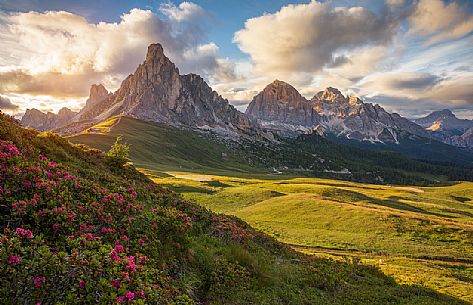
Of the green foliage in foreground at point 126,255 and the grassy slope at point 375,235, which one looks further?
the grassy slope at point 375,235

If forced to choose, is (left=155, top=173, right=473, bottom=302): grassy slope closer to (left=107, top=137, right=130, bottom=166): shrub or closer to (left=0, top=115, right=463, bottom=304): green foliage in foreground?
(left=0, top=115, right=463, bottom=304): green foliage in foreground

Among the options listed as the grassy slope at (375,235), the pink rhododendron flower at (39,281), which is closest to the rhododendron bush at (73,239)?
the pink rhododendron flower at (39,281)

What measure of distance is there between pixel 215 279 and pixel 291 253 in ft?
40.1

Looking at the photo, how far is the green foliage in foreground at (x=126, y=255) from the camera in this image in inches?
323

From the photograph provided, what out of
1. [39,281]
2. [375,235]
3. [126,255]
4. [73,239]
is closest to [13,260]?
[39,281]

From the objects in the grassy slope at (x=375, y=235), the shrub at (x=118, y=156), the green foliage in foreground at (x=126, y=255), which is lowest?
the grassy slope at (x=375, y=235)

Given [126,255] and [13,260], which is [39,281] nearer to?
[13,260]

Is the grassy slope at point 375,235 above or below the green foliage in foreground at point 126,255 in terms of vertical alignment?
below

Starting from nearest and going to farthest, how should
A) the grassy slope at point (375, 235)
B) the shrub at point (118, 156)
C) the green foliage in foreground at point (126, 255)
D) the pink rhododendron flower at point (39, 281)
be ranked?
the pink rhododendron flower at point (39, 281) < the green foliage in foreground at point (126, 255) < the shrub at point (118, 156) < the grassy slope at point (375, 235)

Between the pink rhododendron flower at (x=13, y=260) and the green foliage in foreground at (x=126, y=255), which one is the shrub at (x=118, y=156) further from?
the pink rhododendron flower at (x=13, y=260)

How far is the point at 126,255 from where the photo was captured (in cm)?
1155

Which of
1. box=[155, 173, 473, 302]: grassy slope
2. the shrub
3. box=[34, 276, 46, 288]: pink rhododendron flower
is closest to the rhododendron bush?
box=[34, 276, 46, 288]: pink rhododendron flower

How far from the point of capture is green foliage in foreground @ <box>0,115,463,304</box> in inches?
323

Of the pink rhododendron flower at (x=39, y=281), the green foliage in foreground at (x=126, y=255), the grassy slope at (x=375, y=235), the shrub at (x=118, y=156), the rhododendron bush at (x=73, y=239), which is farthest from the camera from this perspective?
the grassy slope at (x=375, y=235)
